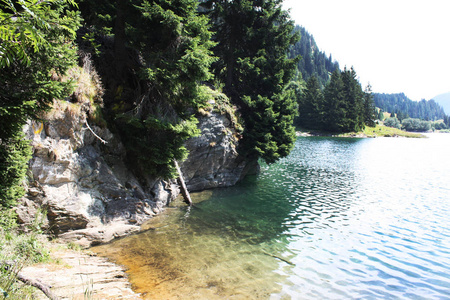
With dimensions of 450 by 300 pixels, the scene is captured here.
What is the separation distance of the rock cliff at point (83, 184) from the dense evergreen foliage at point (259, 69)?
10.2m

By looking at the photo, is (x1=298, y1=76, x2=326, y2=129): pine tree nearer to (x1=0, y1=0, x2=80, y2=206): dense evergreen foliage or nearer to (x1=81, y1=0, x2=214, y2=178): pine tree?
(x1=81, y1=0, x2=214, y2=178): pine tree

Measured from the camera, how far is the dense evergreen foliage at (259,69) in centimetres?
2138

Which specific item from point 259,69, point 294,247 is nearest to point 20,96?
point 294,247

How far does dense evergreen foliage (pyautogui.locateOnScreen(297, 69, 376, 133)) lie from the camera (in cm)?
8581

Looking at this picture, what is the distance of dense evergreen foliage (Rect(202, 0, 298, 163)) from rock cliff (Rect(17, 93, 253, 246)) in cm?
1018

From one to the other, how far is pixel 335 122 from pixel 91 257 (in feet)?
293

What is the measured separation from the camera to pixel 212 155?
1888cm

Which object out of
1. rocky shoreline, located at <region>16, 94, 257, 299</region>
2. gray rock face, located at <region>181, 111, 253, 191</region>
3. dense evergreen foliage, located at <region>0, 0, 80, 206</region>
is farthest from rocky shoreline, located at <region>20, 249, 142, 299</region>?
gray rock face, located at <region>181, 111, 253, 191</region>

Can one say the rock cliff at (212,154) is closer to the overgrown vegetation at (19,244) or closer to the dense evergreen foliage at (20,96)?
the overgrown vegetation at (19,244)

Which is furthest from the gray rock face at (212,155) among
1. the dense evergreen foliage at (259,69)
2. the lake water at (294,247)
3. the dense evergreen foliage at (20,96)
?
the dense evergreen foliage at (20,96)

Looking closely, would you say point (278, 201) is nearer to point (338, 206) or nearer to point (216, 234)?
point (338, 206)

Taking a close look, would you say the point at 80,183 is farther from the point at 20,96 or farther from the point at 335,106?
the point at 335,106

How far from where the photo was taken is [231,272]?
838cm

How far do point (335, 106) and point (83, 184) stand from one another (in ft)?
289
